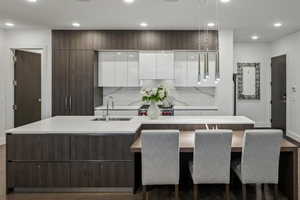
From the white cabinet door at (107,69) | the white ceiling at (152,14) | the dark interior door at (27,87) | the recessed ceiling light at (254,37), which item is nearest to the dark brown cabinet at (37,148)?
the white ceiling at (152,14)

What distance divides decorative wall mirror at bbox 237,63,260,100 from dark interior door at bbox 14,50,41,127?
18.3 feet

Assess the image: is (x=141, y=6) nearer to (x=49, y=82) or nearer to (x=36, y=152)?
(x=36, y=152)

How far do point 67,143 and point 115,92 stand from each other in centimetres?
371

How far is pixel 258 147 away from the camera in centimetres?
326

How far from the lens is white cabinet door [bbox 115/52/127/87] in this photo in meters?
6.95

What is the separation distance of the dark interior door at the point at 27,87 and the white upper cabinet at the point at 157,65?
260 centimetres

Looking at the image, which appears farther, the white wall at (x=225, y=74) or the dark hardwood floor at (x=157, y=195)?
the white wall at (x=225, y=74)

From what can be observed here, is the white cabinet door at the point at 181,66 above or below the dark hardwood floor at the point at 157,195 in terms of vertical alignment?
above

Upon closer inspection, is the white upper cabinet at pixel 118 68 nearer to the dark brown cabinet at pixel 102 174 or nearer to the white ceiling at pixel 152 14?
the white ceiling at pixel 152 14

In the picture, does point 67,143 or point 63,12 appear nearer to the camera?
point 67,143

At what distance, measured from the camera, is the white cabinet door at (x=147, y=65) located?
6.83 meters

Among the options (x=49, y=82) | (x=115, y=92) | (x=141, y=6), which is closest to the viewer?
(x=141, y=6)

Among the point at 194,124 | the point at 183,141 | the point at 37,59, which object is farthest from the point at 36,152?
the point at 37,59

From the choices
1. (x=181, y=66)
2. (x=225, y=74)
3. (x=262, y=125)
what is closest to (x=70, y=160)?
(x=181, y=66)
